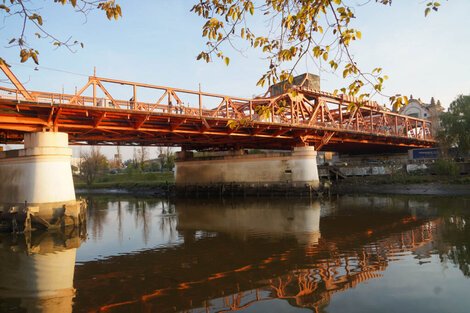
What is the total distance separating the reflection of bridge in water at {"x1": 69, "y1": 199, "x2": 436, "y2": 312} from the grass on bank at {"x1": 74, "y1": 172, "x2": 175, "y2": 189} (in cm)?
4059

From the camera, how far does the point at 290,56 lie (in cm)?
580

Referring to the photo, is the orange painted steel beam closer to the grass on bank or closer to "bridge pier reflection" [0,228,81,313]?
"bridge pier reflection" [0,228,81,313]

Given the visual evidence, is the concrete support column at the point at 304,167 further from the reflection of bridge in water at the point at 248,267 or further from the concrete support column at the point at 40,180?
the concrete support column at the point at 40,180

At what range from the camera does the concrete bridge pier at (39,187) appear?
1819 centimetres

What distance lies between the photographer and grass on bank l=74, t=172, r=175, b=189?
189 feet

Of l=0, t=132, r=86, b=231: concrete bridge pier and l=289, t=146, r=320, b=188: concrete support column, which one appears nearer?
l=0, t=132, r=86, b=231: concrete bridge pier

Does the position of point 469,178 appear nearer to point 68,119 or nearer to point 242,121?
point 242,121

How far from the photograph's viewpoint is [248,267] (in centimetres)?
1005

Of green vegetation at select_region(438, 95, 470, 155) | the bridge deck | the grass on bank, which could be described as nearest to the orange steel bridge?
the bridge deck

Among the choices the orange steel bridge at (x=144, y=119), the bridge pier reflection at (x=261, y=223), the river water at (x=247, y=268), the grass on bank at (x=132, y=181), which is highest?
the orange steel bridge at (x=144, y=119)

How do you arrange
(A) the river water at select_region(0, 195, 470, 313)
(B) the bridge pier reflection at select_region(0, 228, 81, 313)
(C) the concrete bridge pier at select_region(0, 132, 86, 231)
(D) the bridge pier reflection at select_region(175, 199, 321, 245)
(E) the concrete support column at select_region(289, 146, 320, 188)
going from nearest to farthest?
(A) the river water at select_region(0, 195, 470, 313) → (B) the bridge pier reflection at select_region(0, 228, 81, 313) → (D) the bridge pier reflection at select_region(175, 199, 321, 245) → (C) the concrete bridge pier at select_region(0, 132, 86, 231) → (E) the concrete support column at select_region(289, 146, 320, 188)

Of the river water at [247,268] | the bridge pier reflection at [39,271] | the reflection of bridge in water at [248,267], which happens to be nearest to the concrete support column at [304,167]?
the river water at [247,268]

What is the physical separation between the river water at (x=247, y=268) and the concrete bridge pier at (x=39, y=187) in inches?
54.5

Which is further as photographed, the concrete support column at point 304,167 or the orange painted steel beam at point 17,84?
the concrete support column at point 304,167
